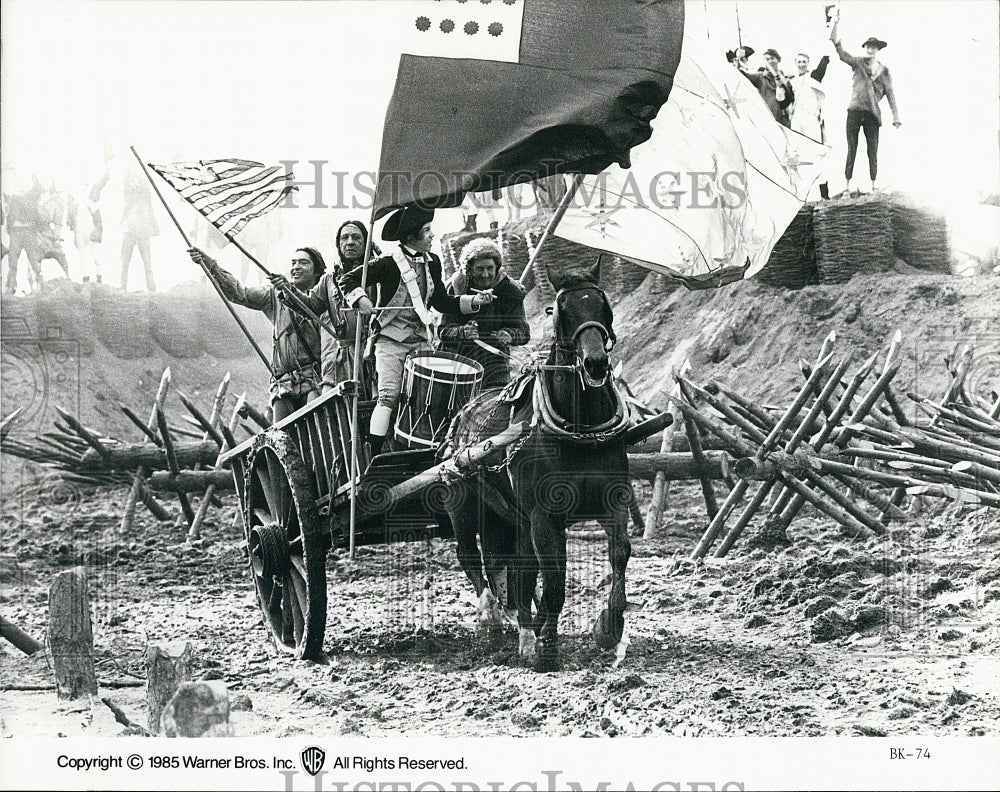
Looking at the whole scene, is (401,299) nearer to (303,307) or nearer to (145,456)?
(303,307)

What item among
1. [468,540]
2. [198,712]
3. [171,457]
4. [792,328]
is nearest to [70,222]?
[171,457]

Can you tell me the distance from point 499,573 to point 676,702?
1.35m

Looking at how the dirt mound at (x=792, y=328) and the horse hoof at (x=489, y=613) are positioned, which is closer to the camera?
the horse hoof at (x=489, y=613)

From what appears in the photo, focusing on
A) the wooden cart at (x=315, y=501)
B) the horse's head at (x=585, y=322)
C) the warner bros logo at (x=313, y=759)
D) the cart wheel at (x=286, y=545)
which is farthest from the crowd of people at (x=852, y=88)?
the warner bros logo at (x=313, y=759)

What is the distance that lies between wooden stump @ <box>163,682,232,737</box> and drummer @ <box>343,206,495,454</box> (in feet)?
7.03

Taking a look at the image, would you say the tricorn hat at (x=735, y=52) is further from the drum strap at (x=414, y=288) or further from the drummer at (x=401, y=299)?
the drum strap at (x=414, y=288)

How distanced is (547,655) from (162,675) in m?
2.51

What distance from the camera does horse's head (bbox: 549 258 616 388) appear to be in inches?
370

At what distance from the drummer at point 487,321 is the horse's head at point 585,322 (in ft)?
2.31

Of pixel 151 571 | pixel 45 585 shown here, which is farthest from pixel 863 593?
pixel 45 585

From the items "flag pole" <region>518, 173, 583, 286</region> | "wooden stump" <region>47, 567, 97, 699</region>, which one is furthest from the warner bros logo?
"flag pole" <region>518, 173, 583, 286</region>

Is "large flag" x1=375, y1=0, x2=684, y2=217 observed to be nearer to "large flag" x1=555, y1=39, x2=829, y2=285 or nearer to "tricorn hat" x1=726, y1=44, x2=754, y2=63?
"large flag" x1=555, y1=39, x2=829, y2=285

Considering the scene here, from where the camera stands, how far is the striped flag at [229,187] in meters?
10.9

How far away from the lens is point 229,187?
1105 centimetres
